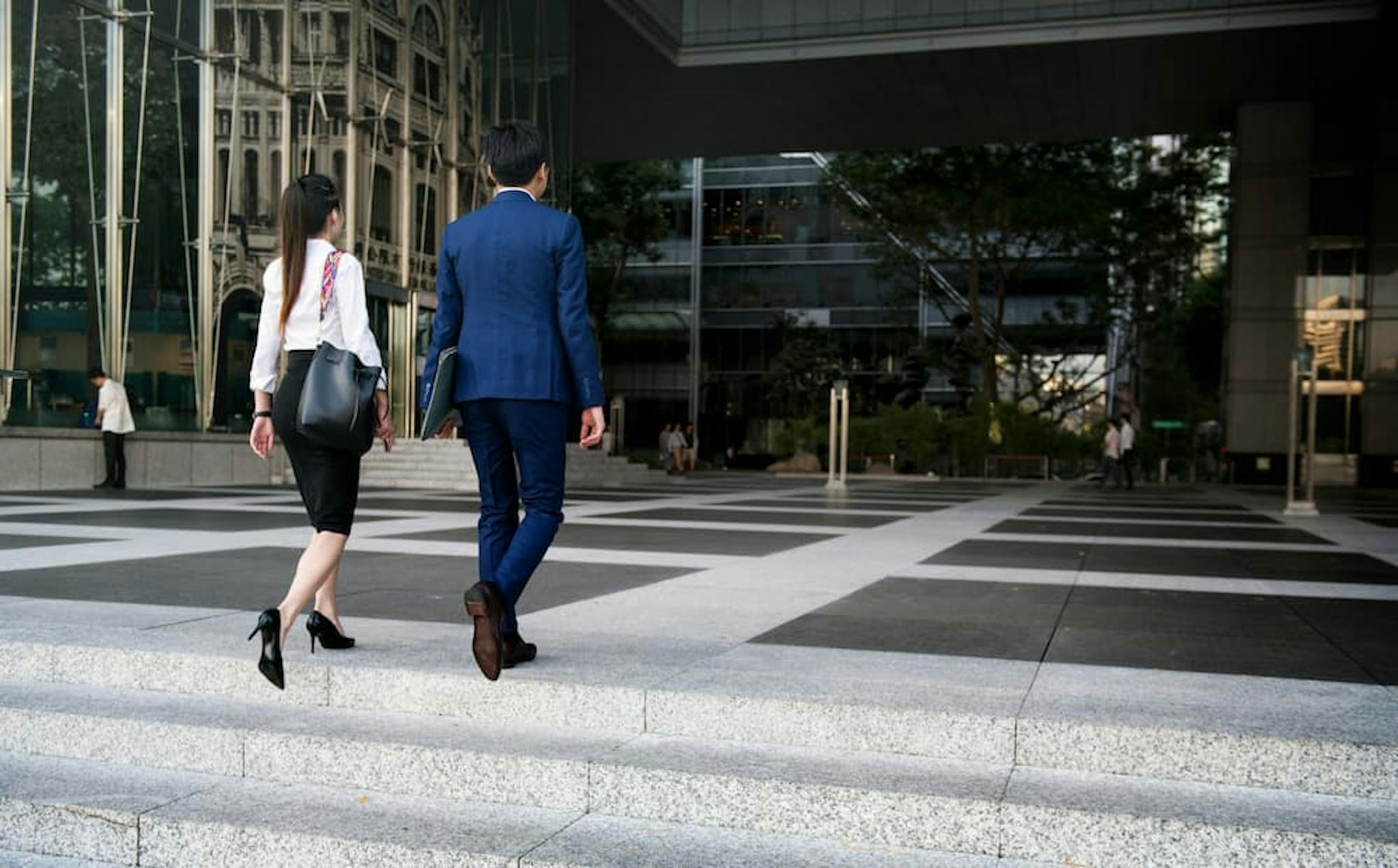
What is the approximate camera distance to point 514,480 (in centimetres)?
439

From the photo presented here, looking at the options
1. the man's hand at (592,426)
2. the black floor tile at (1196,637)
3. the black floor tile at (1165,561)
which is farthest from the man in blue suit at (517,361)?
the black floor tile at (1165,561)

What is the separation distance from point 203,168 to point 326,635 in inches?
658

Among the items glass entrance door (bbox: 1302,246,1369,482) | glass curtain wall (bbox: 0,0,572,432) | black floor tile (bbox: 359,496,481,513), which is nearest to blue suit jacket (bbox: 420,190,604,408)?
black floor tile (bbox: 359,496,481,513)

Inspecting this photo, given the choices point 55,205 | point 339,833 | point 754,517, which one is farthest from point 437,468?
point 339,833

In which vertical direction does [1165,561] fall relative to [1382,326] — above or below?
below

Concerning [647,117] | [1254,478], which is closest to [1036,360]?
[1254,478]

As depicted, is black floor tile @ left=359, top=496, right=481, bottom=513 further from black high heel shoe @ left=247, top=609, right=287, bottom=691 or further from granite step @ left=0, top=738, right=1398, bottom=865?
granite step @ left=0, top=738, right=1398, bottom=865

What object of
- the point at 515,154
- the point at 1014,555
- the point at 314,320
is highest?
the point at 515,154

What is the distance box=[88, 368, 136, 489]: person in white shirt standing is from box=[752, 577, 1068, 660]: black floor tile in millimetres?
12766

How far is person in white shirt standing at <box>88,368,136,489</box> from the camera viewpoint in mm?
16453

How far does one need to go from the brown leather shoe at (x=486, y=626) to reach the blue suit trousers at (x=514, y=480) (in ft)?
0.43

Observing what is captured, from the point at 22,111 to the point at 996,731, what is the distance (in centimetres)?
1641

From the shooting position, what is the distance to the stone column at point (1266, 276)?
95.6 ft

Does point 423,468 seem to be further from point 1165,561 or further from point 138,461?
point 1165,561
